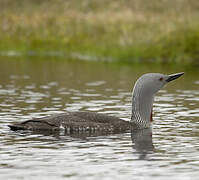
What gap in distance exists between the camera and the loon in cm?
1225

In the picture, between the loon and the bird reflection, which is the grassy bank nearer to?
the loon

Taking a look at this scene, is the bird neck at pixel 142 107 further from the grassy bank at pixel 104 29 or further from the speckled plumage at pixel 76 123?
the grassy bank at pixel 104 29

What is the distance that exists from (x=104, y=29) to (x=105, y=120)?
2040cm

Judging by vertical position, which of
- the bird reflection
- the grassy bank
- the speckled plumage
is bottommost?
the bird reflection

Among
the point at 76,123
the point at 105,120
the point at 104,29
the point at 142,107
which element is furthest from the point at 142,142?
the point at 104,29

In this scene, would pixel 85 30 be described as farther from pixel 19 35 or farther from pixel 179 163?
pixel 179 163

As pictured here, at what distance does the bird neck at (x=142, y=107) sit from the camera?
13.1 meters

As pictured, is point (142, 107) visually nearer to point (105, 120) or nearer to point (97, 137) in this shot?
point (105, 120)

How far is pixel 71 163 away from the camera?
392 inches

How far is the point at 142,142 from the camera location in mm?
11766

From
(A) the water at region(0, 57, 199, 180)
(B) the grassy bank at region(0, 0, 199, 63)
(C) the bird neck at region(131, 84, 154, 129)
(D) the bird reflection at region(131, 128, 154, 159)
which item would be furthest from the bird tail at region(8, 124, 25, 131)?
(B) the grassy bank at region(0, 0, 199, 63)

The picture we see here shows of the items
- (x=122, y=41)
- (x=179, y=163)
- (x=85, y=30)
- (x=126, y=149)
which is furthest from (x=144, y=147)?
(x=85, y=30)

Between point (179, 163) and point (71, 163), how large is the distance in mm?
1477

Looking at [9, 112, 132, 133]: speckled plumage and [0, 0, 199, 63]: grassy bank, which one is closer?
[9, 112, 132, 133]: speckled plumage
